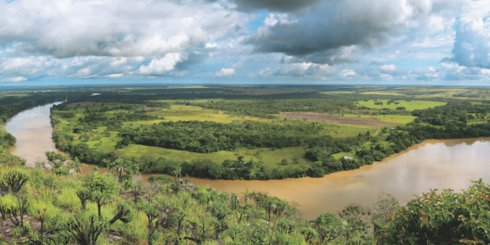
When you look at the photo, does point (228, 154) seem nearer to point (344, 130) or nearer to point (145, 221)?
point (344, 130)

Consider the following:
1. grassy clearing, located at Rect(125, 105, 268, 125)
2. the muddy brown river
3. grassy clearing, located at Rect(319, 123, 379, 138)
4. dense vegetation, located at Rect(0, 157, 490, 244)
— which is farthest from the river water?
grassy clearing, located at Rect(319, 123, 379, 138)

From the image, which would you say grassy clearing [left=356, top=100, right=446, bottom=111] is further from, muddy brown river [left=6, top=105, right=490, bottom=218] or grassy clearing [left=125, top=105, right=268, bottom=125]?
muddy brown river [left=6, top=105, right=490, bottom=218]

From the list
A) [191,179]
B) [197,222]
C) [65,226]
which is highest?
[65,226]

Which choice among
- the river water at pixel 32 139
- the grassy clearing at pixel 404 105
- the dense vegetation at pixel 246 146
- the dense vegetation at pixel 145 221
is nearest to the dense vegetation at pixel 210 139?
A: the dense vegetation at pixel 246 146

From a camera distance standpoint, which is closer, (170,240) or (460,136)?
(170,240)

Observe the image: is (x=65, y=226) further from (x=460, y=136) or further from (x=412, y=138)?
(x=460, y=136)

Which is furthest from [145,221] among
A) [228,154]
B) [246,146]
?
[246,146]

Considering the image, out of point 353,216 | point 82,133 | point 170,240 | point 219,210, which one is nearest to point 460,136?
point 353,216

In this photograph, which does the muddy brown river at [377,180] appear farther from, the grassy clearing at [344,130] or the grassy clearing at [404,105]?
the grassy clearing at [404,105]
